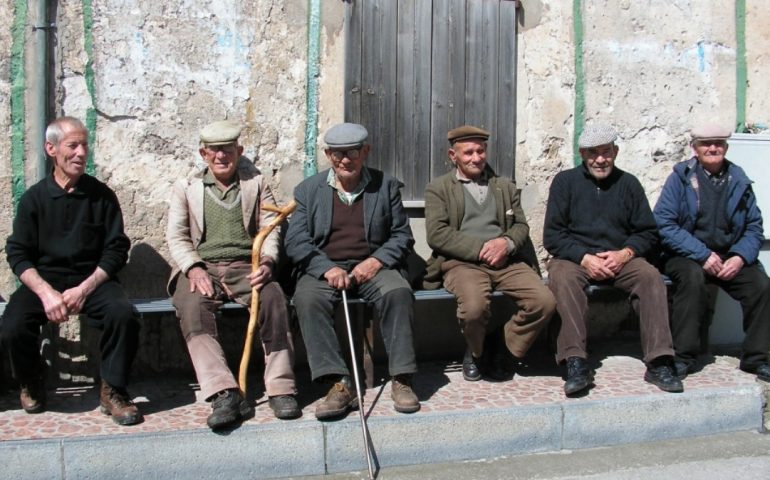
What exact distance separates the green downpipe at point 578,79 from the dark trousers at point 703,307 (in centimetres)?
115

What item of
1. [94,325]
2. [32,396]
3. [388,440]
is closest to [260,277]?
[94,325]

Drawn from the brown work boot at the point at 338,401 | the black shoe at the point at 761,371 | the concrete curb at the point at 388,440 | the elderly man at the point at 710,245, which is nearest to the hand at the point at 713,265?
the elderly man at the point at 710,245

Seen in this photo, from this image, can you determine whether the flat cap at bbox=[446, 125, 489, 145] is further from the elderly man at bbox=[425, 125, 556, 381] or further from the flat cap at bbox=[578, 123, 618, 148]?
the flat cap at bbox=[578, 123, 618, 148]

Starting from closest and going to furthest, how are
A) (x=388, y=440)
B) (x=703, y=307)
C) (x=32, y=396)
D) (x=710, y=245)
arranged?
(x=388, y=440) → (x=32, y=396) → (x=703, y=307) → (x=710, y=245)

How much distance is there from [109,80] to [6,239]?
1090 mm

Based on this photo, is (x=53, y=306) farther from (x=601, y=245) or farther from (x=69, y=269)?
(x=601, y=245)

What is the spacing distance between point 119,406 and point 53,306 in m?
0.60

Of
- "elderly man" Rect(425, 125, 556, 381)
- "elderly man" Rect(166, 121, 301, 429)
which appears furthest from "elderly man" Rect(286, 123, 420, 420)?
"elderly man" Rect(425, 125, 556, 381)

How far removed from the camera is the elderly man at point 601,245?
185 inches

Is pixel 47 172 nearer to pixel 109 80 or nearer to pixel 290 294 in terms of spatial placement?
pixel 109 80

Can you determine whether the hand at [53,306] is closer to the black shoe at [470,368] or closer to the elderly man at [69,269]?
the elderly man at [69,269]

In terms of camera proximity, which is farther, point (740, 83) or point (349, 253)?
point (740, 83)

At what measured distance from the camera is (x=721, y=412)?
14.9ft

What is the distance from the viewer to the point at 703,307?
4.95m
